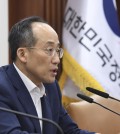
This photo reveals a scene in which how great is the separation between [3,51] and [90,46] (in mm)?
678

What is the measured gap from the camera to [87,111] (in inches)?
83.2

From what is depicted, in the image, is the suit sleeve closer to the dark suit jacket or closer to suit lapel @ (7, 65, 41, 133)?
the dark suit jacket

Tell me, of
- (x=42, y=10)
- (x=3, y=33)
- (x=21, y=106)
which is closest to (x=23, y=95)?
(x=21, y=106)

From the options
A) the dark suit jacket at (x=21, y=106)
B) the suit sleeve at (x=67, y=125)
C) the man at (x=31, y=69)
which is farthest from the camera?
the suit sleeve at (x=67, y=125)

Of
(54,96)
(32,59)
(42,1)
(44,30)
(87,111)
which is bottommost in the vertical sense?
(87,111)

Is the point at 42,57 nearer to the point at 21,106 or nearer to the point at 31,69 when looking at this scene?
the point at 31,69

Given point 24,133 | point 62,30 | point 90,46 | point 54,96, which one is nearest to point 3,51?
point 62,30

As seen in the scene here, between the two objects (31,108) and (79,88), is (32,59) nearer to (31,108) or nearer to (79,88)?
(31,108)

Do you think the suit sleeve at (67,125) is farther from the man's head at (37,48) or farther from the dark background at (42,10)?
the dark background at (42,10)

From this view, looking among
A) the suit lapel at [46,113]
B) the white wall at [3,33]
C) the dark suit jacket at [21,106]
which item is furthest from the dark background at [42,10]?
the suit lapel at [46,113]

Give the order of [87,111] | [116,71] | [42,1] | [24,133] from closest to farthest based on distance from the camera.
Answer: [24,133]
[87,111]
[116,71]
[42,1]

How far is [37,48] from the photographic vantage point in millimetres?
1638

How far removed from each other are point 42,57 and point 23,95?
18 cm

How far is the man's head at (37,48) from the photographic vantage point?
1.63 meters
